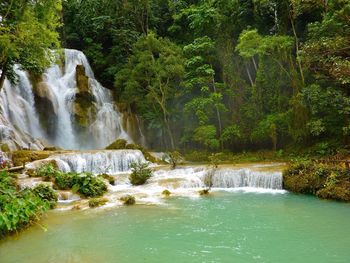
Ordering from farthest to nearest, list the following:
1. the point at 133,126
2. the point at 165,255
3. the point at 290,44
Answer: the point at 133,126
the point at 290,44
the point at 165,255

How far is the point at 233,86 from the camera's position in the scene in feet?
84.3

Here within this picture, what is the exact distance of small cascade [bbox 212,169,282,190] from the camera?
14940 millimetres

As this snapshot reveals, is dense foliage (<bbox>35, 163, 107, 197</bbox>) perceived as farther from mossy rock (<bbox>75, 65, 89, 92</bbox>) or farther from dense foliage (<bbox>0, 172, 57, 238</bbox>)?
mossy rock (<bbox>75, 65, 89, 92</bbox>)

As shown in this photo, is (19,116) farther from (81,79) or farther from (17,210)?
(17,210)

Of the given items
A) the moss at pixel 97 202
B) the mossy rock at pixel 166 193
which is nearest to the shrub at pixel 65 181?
the moss at pixel 97 202

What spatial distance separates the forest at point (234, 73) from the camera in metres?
18.2

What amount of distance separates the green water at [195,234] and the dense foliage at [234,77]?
8.94 metres

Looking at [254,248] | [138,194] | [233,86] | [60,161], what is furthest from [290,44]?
[254,248]

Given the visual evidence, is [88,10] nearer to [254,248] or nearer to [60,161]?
[60,161]

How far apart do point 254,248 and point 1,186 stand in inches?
272

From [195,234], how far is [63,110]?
19388 mm

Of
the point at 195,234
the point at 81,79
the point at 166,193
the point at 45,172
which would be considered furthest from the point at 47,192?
the point at 81,79

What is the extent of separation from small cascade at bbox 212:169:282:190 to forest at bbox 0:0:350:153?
5.04 m

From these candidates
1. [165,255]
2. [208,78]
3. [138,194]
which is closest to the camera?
[165,255]
